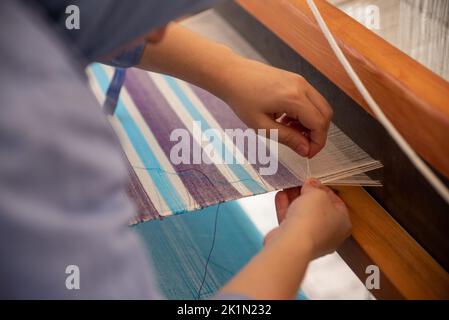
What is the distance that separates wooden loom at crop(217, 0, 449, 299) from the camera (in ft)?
1.82

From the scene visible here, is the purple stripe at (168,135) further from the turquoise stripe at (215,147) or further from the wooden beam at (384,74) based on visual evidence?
the wooden beam at (384,74)

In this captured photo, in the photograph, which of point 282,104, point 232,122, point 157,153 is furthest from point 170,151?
point 282,104

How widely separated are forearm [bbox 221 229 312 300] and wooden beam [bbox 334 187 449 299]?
142 mm

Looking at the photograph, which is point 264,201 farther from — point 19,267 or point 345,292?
point 19,267

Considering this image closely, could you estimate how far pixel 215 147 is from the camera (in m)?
0.91

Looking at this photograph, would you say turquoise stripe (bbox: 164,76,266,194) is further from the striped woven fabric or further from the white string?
the white string

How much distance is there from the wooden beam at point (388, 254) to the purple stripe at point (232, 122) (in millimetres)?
81

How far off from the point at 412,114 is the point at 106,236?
380 millimetres

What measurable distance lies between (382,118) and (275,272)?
223mm

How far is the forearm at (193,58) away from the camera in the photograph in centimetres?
82

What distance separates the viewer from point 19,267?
35cm

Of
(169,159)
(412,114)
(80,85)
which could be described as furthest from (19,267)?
(169,159)

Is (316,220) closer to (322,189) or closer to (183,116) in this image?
(322,189)

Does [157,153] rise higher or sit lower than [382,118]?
lower
